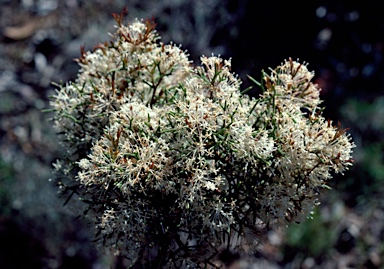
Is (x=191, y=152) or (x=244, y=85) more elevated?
(x=244, y=85)

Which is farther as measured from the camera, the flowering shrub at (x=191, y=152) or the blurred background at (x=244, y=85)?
the blurred background at (x=244, y=85)

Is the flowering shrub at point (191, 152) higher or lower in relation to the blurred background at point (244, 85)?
lower

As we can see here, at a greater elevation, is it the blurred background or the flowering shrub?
the blurred background

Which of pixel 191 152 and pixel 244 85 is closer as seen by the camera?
pixel 191 152

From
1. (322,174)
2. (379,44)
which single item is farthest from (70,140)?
(379,44)
